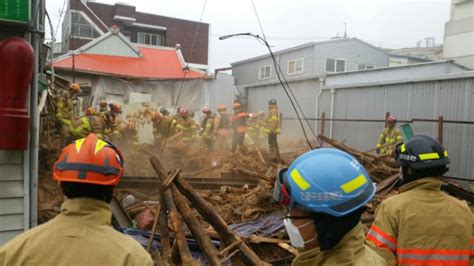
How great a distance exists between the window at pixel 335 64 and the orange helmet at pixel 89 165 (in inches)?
1002

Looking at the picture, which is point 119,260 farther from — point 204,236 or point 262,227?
point 262,227

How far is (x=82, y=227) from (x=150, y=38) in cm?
3858

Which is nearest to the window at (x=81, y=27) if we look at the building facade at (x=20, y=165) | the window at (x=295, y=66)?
the window at (x=295, y=66)

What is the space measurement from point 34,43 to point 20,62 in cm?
55

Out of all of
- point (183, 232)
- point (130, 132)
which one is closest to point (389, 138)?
point (183, 232)

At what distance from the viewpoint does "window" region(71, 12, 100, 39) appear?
29147 mm

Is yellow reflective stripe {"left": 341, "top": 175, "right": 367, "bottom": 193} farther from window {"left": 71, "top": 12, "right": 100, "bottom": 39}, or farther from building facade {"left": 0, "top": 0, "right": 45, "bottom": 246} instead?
window {"left": 71, "top": 12, "right": 100, "bottom": 39}

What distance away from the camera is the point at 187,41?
3988 cm

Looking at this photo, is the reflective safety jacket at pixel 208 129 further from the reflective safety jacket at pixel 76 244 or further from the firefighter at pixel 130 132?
the reflective safety jacket at pixel 76 244

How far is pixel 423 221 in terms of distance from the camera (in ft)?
8.20

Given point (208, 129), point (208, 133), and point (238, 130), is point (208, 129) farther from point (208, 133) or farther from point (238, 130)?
point (238, 130)

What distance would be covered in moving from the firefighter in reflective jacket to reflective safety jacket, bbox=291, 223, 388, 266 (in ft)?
3.25

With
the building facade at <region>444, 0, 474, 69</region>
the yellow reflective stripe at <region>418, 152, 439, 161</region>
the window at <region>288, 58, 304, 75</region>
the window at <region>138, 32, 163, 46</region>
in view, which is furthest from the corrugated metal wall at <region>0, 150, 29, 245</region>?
the window at <region>138, 32, 163, 46</region>

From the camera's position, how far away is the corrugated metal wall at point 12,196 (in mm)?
4035
